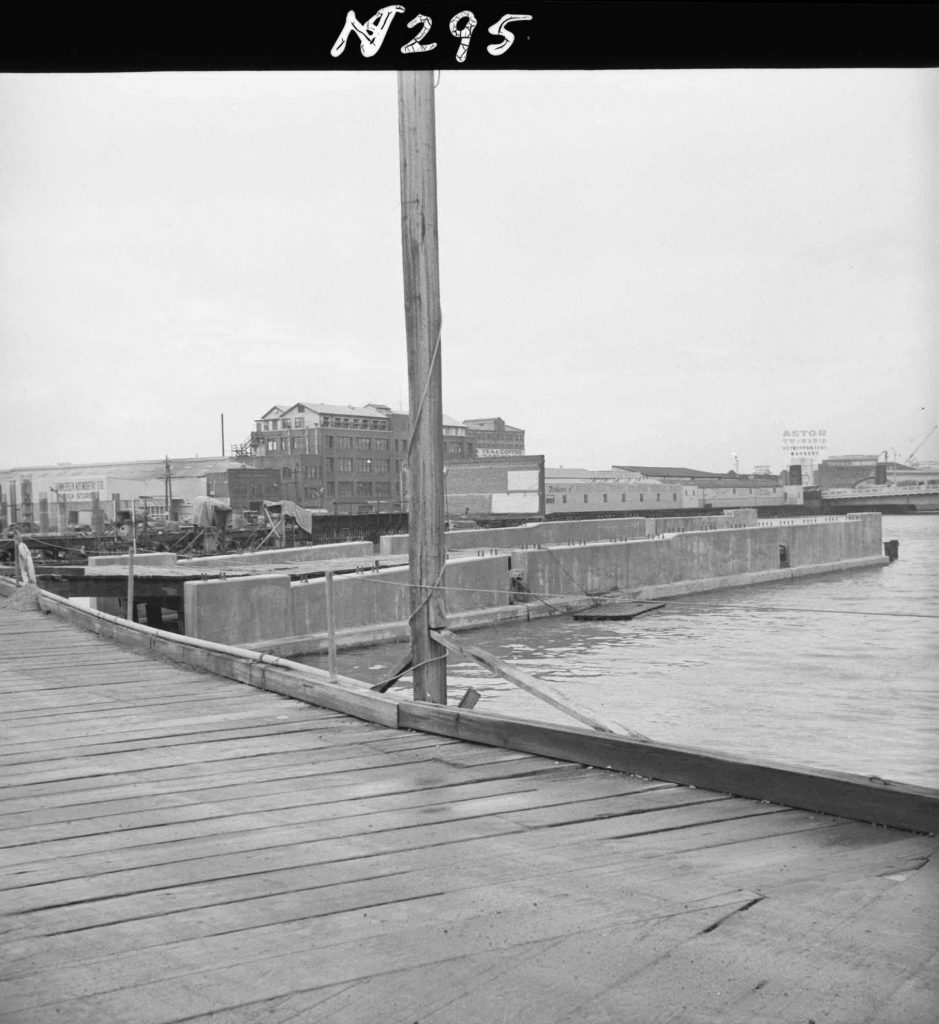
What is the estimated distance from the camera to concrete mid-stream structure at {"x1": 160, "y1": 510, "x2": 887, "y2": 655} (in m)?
16.9

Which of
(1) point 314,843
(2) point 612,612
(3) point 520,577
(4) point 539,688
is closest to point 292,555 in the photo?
(3) point 520,577

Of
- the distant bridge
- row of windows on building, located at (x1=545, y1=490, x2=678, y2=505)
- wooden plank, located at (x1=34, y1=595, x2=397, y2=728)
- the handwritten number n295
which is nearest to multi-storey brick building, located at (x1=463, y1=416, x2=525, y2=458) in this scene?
row of windows on building, located at (x1=545, y1=490, x2=678, y2=505)

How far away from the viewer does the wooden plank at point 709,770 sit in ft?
12.8

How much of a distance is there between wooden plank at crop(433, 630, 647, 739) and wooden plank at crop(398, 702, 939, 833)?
150 millimetres

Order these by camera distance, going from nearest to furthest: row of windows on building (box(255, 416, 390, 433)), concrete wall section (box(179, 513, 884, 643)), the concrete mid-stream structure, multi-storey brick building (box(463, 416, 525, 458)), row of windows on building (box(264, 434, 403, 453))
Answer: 1. concrete wall section (box(179, 513, 884, 643))
2. the concrete mid-stream structure
3. row of windows on building (box(264, 434, 403, 453))
4. row of windows on building (box(255, 416, 390, 433))
5. multi-storey brick building (box(463, 416, 525, 458))

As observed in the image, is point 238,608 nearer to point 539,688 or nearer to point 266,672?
point 266,672

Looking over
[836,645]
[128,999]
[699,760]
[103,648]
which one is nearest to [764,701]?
[836,645]

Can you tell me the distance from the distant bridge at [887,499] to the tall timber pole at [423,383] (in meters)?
102

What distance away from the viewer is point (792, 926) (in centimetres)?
302

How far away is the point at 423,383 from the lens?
6340 millimetres

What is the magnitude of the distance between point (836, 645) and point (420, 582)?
52.9ft

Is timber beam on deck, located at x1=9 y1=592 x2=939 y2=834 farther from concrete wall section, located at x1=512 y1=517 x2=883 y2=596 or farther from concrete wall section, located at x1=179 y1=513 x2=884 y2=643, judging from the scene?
concrete wall section, located at x1=512 y1=517 x2=883 y2=596

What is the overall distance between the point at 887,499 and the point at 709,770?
108 m

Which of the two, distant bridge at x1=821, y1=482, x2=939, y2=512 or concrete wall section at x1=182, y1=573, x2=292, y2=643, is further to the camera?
distant bridge at x1=821, y1=482, x2=939, y2=512
